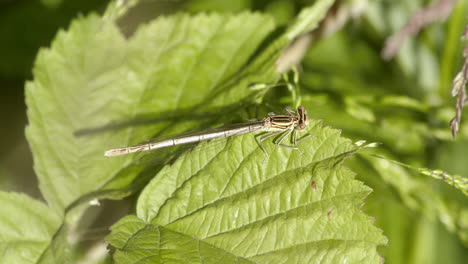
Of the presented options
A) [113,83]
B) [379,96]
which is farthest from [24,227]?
[379,96]

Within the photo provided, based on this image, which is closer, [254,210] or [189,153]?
[254,210]

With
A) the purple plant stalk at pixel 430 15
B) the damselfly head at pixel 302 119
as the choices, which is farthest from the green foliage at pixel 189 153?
the purple plant stalk at pixel 430 15

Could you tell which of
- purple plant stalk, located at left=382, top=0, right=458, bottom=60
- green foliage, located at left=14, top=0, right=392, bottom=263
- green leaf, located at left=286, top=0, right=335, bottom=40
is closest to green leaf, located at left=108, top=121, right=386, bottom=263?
green foliage, located at left=14, top=0, right=392, bottom=263

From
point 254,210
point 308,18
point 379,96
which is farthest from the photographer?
point 379,96

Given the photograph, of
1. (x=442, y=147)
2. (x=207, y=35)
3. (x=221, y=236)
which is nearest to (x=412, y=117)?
(x=442, y=147)

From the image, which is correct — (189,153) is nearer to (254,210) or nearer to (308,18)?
(254,210)

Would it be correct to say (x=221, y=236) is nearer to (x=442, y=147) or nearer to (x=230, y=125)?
(x=230, y=125)

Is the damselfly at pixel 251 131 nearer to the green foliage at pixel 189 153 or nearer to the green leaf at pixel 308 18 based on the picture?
the green foliage at pixel 189 153
